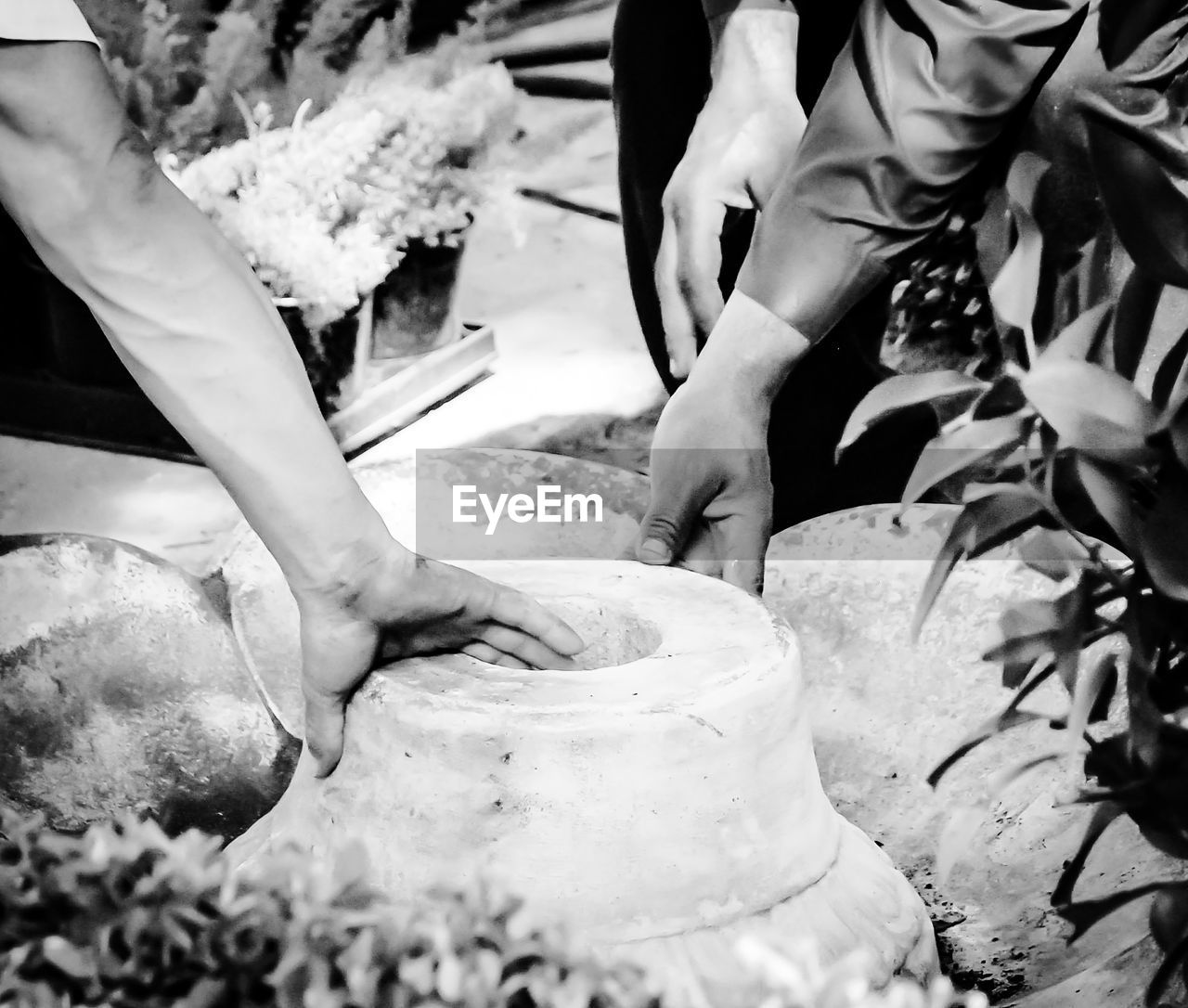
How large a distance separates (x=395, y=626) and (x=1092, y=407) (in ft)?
2.51

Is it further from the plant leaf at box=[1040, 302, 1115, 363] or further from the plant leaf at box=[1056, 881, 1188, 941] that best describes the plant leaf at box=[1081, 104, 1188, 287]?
the plant leaf at box=[1056, 881, 1188, 941]

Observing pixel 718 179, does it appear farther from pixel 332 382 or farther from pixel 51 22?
pixel 51 22

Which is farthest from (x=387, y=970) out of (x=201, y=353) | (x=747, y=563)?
(x=747, y=563)

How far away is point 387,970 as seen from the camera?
991mm

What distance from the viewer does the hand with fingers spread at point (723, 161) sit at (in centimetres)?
164

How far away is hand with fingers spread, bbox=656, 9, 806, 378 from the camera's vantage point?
164cm

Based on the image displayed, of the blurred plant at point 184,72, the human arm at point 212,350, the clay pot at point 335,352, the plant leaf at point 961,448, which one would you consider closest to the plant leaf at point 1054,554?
the plant leaf at point 961,448

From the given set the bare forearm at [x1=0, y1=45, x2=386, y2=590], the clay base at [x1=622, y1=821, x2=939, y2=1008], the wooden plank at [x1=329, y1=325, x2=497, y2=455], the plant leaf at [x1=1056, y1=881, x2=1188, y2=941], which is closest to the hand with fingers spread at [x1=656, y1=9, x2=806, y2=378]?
the wooden plank at [x1=329, y1=325, x2=497, y2=455]

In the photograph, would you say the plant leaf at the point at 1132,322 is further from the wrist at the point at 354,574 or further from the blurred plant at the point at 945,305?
the wrist at the point at 354,574

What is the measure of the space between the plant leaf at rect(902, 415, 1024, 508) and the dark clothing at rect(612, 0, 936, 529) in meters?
0.07

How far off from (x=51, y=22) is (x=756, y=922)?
1145 millimetres

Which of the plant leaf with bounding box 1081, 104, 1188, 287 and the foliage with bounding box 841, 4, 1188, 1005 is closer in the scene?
the foliage with bounding box 841, 4, 1188, 1005

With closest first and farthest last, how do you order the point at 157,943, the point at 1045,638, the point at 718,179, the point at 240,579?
the point at 157,943 < the point at 1045,638 < the point at 718,179 < the point at 240,579

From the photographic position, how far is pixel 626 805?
123 centimetres
